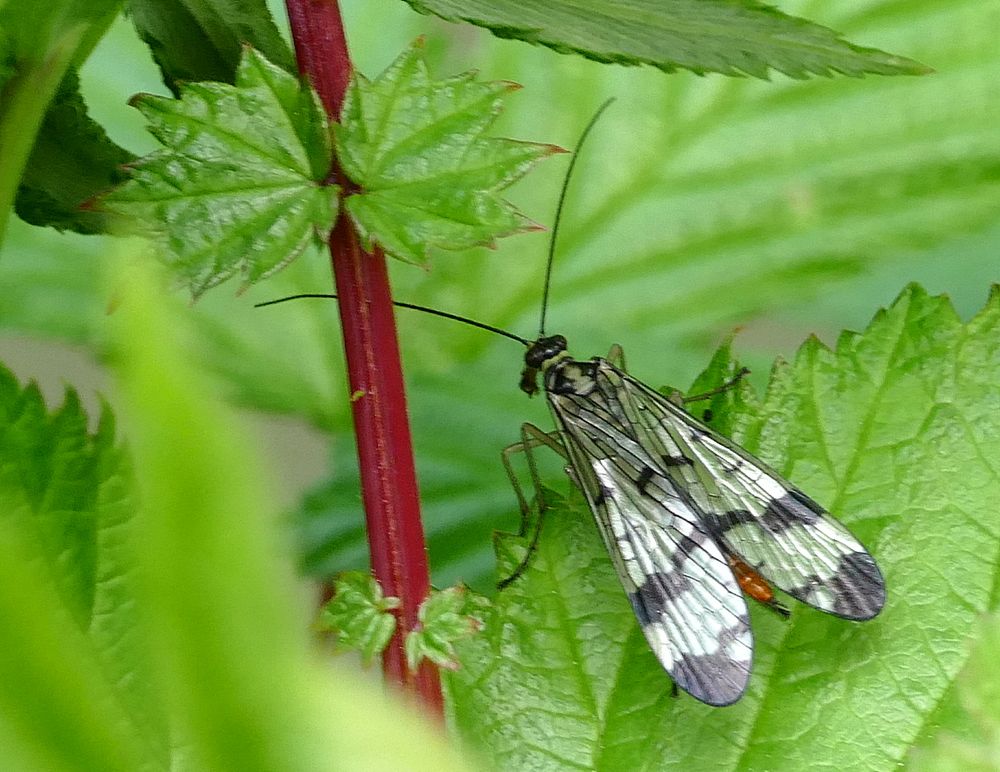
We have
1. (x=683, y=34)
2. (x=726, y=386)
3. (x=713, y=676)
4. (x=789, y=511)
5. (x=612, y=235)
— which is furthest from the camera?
(x=612, y=235)

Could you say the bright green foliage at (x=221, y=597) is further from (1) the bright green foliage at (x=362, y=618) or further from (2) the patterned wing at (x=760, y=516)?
(2) the patterned wing at (x=760, y=516)

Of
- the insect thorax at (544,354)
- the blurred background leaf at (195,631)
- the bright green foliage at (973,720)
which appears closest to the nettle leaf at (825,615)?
the bright green foliage at (973,720)

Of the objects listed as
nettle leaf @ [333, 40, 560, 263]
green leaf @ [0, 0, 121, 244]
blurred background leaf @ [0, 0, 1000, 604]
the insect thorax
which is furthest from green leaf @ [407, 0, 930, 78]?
blurred background leaf @ [0, 0, 1000, 604]

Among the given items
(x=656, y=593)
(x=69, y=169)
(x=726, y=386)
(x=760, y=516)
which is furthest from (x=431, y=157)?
(x=760, y=516)

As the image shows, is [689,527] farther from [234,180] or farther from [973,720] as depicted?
[234,180]

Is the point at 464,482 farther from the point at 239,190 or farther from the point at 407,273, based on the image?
the point at 239,190

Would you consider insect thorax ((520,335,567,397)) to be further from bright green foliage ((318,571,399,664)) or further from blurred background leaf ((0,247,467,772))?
blurred background leaf ((0,247,467,772))

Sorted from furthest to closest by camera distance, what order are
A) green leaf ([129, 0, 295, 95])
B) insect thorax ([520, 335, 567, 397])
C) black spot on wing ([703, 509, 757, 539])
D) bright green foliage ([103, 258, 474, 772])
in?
insect thorax ([520, 335, 567, 397]), black spot on wing ([703, 509, 757, 539]), green leaf ([129, 0, 295, 95]), bright green foliage ([103, 258, 474, 772])

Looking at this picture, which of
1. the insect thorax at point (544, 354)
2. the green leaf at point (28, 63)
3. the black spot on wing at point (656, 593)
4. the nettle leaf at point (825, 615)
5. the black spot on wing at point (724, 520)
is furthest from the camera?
the insect thorax at point (544, 354)
